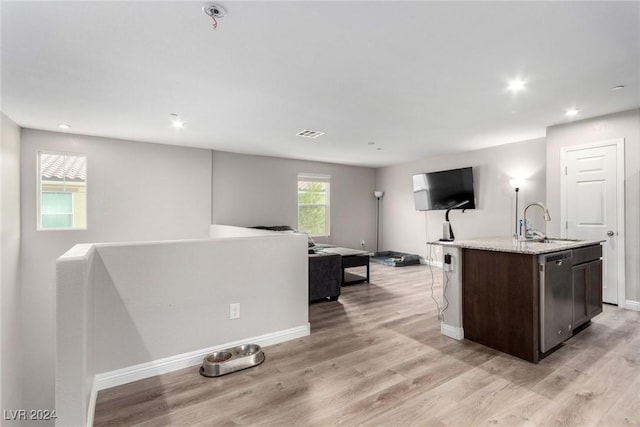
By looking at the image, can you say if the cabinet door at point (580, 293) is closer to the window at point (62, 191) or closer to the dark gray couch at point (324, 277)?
the dark gray couch at point (324, 277)

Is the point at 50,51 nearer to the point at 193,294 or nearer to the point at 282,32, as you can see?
the point at 282,32

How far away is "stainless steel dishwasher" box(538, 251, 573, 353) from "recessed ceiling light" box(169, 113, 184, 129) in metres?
4.28

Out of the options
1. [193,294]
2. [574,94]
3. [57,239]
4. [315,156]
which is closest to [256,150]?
A: [315,156]

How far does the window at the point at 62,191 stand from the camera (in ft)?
15.8

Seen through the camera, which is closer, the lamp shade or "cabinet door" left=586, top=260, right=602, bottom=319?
"cabinet door" left=586, top=260, right=602, bottom=319

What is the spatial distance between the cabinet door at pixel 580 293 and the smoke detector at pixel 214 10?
11.9ft

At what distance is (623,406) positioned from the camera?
196 centimetres

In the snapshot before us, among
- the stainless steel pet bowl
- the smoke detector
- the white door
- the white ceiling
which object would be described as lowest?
the stainless steel pet bowl

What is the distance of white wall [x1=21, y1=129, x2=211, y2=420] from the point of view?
14.7 feet

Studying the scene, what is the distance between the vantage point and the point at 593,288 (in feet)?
10.7

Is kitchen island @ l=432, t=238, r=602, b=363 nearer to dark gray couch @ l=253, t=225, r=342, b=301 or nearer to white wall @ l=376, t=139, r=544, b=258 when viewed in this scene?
dark gray couch @ l=253, t=225, r=342, b=301

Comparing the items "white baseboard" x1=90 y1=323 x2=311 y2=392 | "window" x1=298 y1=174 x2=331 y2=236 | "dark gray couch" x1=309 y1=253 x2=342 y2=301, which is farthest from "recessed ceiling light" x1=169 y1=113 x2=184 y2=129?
"window" x1=298 y1=174 x2=331 y2=236

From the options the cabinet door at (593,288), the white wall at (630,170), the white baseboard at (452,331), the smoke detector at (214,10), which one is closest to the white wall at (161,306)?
the white baseboard at (452,331)

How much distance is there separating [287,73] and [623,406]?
3427 millimetres
